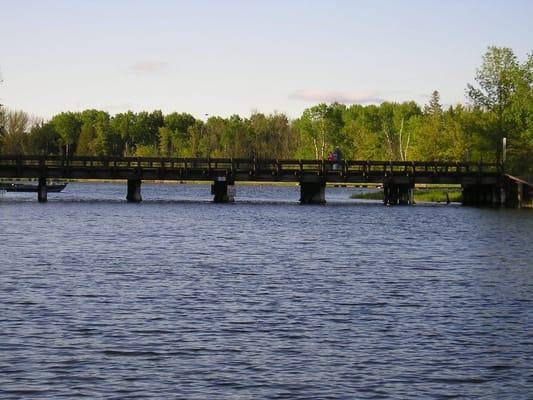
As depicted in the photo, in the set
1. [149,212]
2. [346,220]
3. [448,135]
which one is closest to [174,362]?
[346,220]

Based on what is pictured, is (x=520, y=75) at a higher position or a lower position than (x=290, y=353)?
higher

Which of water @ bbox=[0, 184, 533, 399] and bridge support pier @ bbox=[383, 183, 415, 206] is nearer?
water @ bbox=[0, 184, 533, 399]

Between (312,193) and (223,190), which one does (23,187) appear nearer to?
(223,190)

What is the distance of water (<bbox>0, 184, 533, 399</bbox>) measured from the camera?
20625 millimetres

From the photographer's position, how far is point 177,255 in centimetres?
4681

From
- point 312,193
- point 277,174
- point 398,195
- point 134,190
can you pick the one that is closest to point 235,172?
point 277,174

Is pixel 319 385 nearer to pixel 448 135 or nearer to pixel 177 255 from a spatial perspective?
pixel 177 255

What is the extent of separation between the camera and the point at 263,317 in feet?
92.0

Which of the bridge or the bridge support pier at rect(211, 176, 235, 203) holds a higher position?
the bridge

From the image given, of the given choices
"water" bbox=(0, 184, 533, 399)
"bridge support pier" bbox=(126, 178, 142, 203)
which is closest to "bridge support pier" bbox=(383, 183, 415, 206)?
"bridge support pier" bbox=(126, 178, 142, 203)

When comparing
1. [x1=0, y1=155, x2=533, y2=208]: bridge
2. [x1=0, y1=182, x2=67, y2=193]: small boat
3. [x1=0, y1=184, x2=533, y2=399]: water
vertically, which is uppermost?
[x1=0, y1=155, x2=533, y2=208]: bridge

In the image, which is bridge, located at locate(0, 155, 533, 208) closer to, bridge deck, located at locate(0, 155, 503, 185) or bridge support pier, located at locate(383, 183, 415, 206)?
bridge deck, located at locate(0, 155, 503, 185)

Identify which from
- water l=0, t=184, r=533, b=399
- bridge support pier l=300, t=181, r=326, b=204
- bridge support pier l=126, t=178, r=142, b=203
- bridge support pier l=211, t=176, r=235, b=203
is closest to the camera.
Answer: water l=0, t=184, r=533, b=399

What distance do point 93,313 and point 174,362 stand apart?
6548 millimetres
